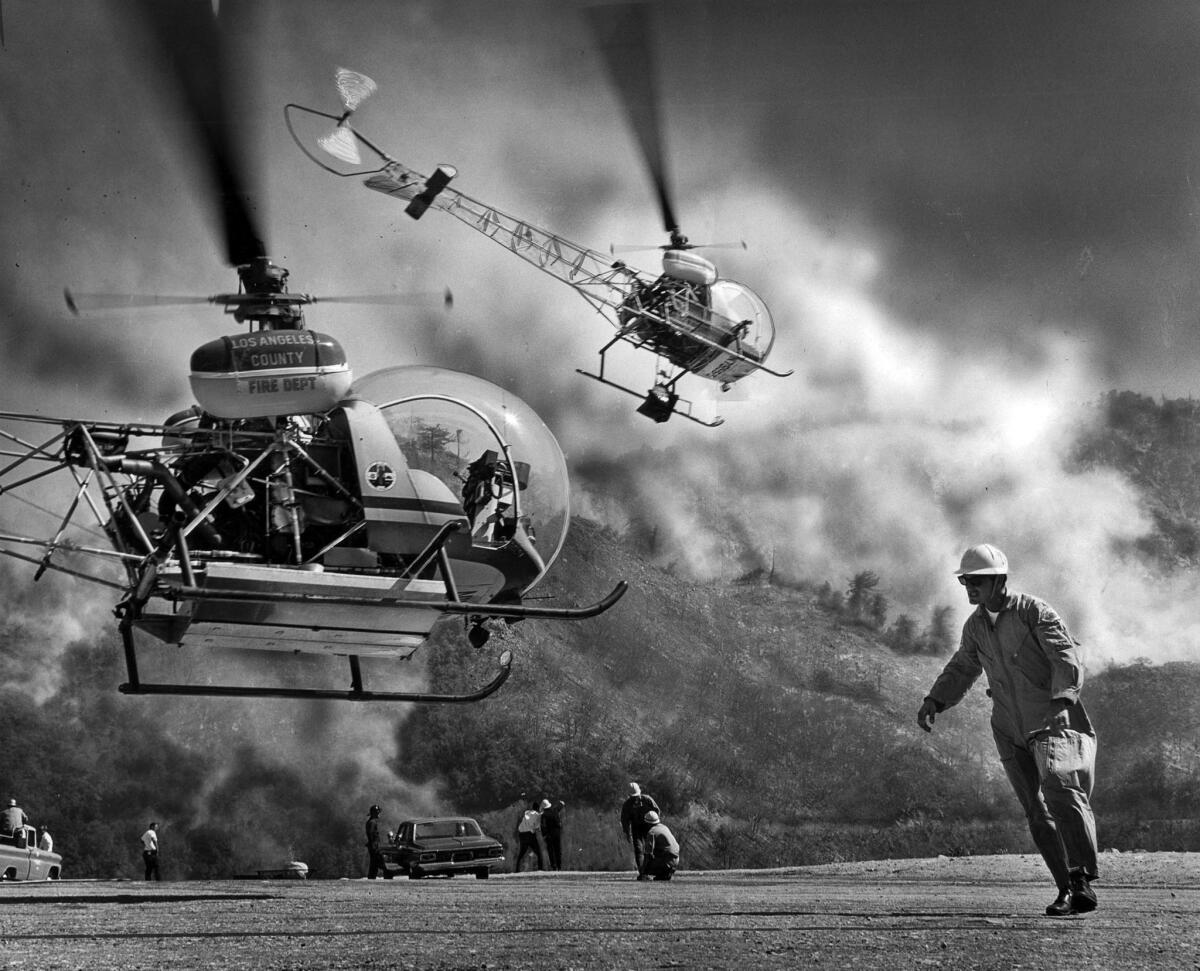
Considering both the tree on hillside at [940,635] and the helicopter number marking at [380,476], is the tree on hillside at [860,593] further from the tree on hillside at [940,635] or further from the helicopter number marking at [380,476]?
the helicopter number marking at [380,476]

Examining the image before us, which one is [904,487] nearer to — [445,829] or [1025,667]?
[445,829]

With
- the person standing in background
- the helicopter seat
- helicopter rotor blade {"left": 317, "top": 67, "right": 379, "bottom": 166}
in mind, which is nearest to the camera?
the helicopter seat

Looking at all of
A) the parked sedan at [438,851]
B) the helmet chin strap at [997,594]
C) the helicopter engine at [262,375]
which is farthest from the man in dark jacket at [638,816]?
the helmet chin strap at [997,594]

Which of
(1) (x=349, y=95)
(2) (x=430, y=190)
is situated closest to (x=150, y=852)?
(2) (x=430, y=190)

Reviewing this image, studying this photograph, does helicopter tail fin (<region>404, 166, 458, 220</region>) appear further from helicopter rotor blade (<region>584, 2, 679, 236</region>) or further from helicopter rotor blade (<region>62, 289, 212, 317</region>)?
helicopter rotor blade (<region>62, 289, 212, 317</region>)

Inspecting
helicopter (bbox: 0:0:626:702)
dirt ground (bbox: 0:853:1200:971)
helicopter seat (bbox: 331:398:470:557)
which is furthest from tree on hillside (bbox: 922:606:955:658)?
helicopter seat (bbox: 331:398:470:557)

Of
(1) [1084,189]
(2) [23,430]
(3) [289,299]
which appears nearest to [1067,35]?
(1) [1084,189]
